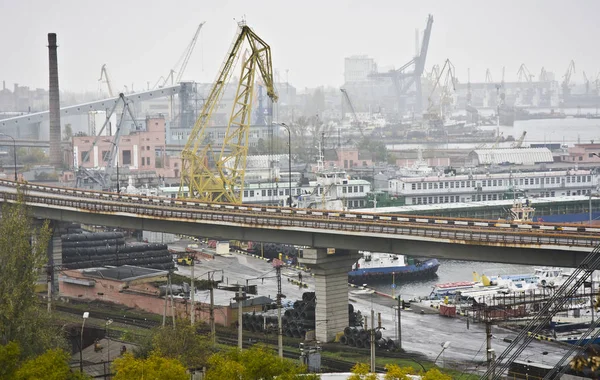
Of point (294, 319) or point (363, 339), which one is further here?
point (294, 319)

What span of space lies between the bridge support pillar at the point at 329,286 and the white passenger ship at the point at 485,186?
40943 millimetres

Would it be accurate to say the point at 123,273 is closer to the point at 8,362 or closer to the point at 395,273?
the point at 395,273

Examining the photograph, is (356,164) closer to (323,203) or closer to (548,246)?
(323,203)

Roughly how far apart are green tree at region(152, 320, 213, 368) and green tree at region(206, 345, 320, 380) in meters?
4.22

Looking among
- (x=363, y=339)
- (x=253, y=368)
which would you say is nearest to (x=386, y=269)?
(x=363, y=339)

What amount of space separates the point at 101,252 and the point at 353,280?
1246 centimetres

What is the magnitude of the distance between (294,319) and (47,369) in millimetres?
16404

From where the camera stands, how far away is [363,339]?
3919cm

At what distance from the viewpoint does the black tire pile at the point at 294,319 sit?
137 ft

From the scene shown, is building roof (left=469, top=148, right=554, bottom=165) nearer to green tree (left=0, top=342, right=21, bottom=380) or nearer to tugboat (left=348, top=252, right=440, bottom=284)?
tugboat (left=348, top=252, right=440, bottom=284)

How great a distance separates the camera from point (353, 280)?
5950 centimetres

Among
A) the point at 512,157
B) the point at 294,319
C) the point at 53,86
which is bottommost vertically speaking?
the point at 294,319

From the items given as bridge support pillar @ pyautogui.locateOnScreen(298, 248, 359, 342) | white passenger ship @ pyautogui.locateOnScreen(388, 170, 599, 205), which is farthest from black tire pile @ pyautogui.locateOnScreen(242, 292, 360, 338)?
white passenger ship @ pyautogui.locateOnScreen(388, 170, 599, 205)

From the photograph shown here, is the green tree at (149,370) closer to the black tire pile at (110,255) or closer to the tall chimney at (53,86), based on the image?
the black tire pile at (110,255)
